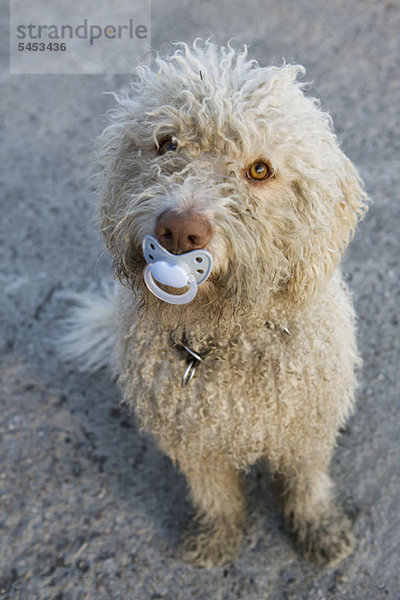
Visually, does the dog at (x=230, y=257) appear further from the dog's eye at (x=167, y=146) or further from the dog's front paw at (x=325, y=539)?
the dog's front paw at (x=325, y=539)

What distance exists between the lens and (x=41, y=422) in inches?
121

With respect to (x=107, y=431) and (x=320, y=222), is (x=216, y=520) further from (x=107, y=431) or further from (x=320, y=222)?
(x=320, y=222)

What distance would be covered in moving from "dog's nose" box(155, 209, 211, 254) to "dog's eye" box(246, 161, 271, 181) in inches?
11.2

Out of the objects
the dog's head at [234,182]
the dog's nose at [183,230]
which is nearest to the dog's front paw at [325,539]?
the dog's head at [234,182]

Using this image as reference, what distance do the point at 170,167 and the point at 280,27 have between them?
4470 mm

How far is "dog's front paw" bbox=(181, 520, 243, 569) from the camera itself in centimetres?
257

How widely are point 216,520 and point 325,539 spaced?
494mm

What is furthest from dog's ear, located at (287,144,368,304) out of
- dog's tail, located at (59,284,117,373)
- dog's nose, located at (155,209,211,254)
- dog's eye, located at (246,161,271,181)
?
dog's tail, located at (59,284,117,373)

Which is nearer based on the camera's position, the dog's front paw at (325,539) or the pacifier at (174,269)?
the pacifier at (174,269)

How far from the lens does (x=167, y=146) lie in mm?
1782

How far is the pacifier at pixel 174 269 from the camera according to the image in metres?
1.51

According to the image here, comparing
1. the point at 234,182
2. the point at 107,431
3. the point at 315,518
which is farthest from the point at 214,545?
the point at 234,182

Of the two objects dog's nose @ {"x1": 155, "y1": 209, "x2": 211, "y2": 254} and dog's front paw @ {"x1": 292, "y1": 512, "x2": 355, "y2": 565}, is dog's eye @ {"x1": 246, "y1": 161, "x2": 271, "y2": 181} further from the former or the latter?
dog's front paw @ {"x1": 292, "y1": 512, "x2": 355, "y2": 565}

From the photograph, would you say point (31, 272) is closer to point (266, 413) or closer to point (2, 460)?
point (2, 460)
